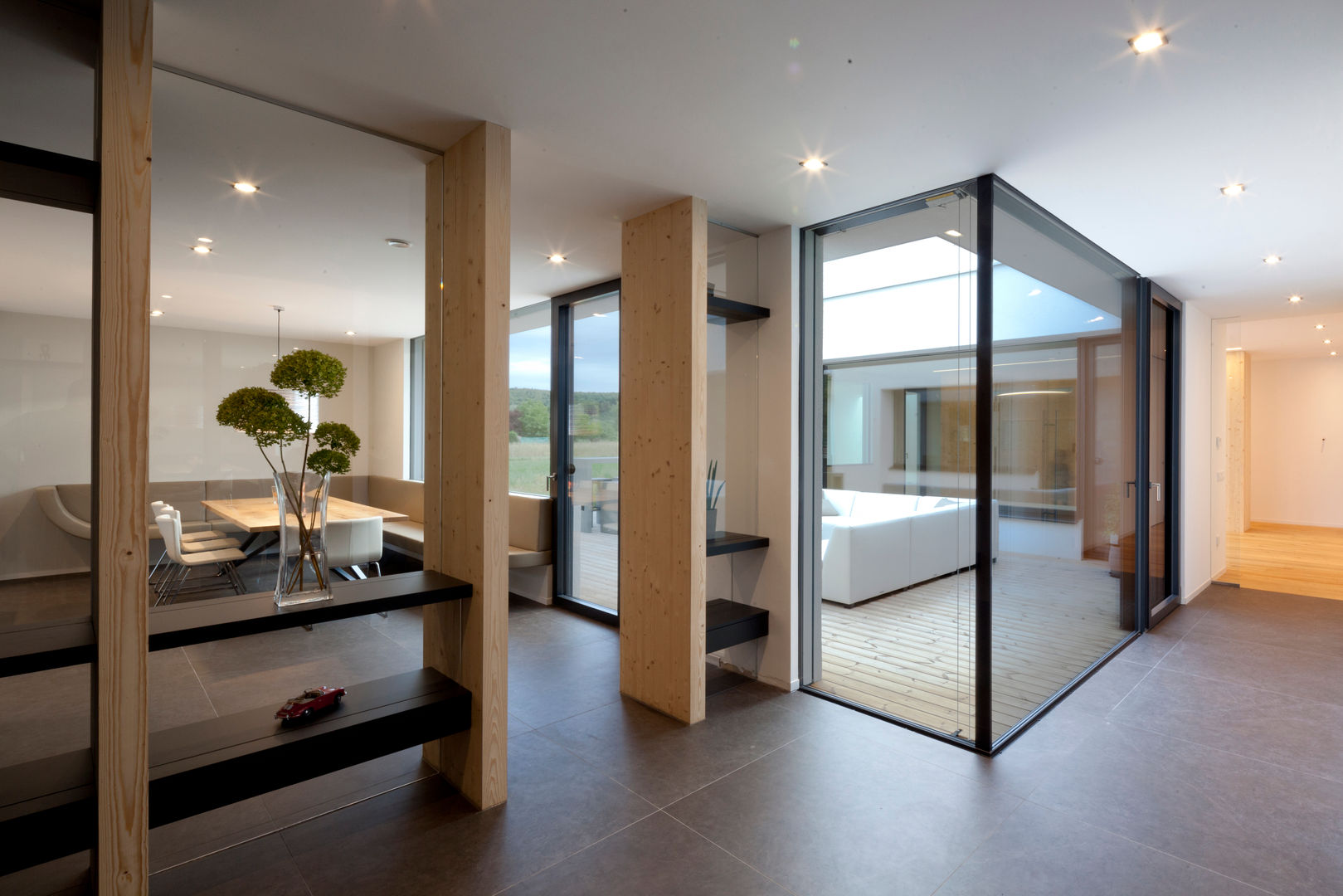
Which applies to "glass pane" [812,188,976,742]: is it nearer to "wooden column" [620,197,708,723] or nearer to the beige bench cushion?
"wooden column" [620,197,708,723]

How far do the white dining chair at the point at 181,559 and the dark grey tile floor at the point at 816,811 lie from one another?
0.95 feet

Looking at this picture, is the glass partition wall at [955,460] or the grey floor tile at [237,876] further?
the glass partition wall at [955,460]

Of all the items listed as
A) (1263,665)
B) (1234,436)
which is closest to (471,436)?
(1263,665)

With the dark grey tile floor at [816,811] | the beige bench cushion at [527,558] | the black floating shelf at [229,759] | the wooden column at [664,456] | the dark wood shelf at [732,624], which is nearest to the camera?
the black floating shelf at [229,759]

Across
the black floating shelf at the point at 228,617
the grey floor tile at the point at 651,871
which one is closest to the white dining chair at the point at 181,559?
the black floating shelf at the point at 228,617

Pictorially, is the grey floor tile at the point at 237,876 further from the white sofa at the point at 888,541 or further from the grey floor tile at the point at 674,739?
the white sofa at the point at 888,541

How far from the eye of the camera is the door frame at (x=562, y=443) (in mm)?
4996

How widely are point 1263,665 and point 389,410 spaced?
16.7 ft

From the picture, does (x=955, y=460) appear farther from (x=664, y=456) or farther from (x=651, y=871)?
(x=651, y=871)

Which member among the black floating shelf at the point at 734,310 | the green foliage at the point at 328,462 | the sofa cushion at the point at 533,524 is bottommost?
the sofa cushion at the point at 533,524

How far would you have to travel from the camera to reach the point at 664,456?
328cm

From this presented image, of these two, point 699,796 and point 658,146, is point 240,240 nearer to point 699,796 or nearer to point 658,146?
point 658,146

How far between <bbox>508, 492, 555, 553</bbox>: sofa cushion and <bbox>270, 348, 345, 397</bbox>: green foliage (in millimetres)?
2848

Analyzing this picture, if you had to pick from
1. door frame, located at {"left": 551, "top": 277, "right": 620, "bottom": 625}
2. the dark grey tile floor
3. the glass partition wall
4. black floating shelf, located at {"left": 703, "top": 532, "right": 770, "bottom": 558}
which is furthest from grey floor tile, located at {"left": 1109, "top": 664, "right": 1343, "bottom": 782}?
door frame, located at {"left": 551, "top": 277, "right": 620, "bottom": 625}
